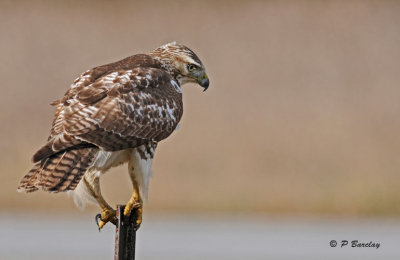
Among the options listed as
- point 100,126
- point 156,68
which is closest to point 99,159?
point 100,126

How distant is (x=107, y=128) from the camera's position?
4.64 m

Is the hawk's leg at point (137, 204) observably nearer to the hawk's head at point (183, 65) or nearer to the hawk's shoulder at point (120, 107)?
the hawk's shoulder at point (120, 107)

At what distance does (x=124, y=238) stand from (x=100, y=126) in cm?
58

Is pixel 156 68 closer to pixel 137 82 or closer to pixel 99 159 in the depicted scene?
pixel 137 82

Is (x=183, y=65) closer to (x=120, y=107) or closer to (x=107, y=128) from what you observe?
(x=120, y=107)

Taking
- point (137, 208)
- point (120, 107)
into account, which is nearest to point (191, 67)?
point (120, 107)

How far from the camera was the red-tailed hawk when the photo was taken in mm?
4484

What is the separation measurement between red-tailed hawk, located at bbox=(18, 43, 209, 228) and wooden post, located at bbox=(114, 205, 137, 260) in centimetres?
28

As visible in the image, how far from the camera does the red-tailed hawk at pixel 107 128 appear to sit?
448cm

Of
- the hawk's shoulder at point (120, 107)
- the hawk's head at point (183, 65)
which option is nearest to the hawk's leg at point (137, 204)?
the hawk's shoulder at point (120, 107)

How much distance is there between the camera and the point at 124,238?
4.38m

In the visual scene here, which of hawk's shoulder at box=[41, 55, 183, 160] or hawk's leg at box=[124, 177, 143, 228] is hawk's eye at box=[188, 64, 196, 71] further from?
hawk's leg at box=[124, 177, 143, 228]

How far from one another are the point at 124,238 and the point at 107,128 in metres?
0.58

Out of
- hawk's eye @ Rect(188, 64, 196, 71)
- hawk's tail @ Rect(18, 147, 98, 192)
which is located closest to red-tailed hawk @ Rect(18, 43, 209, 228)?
hawk's tail @ Rect(18, 147, 98, 192)
